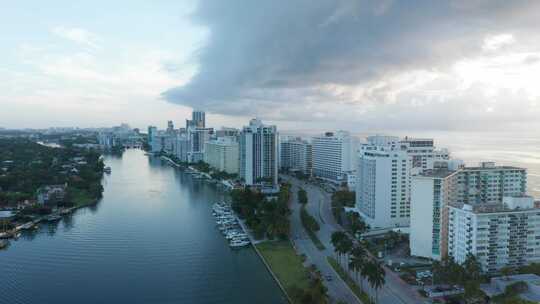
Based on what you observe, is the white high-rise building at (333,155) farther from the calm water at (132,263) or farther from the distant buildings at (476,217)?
the distant buildings at (476,217)

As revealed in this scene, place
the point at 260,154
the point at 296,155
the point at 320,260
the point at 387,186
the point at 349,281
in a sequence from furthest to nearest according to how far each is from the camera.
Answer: the point at 296,155
the point at 260,154
the point at 387,186
the point at 320,260
the point at 349,281

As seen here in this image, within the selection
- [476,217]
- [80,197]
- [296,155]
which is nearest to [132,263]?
A: [476,217]

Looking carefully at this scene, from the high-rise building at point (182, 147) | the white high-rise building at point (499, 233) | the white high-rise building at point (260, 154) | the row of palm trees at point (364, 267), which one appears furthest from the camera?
the high-rise building at point (182, 147)

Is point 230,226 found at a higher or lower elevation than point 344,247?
lower

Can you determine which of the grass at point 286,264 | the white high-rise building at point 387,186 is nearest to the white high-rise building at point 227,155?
the white high-rise building at point 387,186

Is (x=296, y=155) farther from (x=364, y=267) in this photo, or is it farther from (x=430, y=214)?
(x=364, y=267)

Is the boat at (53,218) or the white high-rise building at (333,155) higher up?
the white high-rise building at (333,155)

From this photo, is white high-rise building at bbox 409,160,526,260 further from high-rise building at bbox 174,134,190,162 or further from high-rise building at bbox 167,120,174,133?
high-rise building at bbox 167,120,174,133

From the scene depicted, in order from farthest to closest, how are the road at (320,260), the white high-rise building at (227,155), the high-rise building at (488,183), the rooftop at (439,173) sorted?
the white high-rise building at (227,155) < the high-rise building at (488,183) < the rooftop at (439,173) < the road at (320,260)
